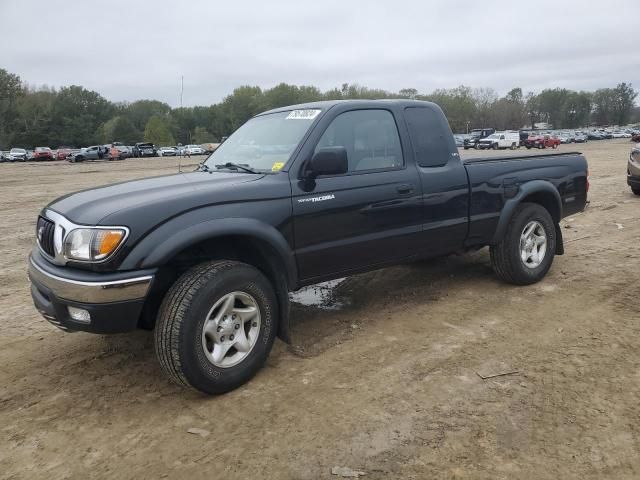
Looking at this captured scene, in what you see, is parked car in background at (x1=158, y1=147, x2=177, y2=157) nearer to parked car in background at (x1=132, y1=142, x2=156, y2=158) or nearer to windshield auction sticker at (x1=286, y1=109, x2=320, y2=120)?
parked car in background at (x1=132, y1=142, x2=156, y2=158)

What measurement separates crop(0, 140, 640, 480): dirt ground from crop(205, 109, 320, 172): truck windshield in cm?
148

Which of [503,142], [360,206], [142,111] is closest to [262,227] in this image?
[360,206]

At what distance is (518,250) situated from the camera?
5238 mm

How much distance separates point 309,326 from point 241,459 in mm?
1926

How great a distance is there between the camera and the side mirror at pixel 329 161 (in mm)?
3660

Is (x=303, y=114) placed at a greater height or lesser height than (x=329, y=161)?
greater

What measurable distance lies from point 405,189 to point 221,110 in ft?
313

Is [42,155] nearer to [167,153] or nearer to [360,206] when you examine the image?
[167,153]

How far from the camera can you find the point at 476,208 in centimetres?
491

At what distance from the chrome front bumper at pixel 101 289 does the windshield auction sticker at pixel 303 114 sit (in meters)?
1.85

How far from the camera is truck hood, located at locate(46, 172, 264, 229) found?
123 inches

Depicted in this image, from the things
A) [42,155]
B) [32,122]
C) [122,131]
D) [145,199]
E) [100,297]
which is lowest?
[100,297]

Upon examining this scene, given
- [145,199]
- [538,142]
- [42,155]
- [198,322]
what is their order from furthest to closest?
1. [42,155]
2. [538,142]
3. [145,199]
4. [198,322]

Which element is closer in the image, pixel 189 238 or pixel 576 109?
pixel 189 238
